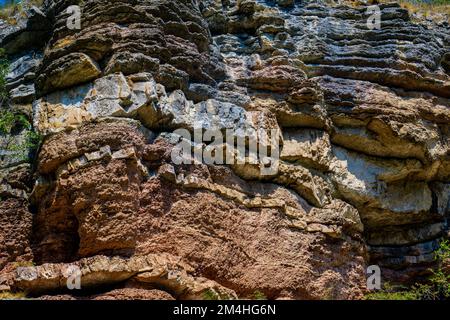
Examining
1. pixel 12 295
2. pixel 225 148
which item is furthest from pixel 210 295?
pixel 12 295

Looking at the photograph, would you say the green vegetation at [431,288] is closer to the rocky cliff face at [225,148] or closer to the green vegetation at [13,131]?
the rocky cliff face at [225,148]

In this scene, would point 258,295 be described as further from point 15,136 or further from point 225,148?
point 15,136

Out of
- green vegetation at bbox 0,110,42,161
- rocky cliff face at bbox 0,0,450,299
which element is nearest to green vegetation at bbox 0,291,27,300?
rocky cliff face at bbox 0,0,450,299

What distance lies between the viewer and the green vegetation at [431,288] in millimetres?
12359

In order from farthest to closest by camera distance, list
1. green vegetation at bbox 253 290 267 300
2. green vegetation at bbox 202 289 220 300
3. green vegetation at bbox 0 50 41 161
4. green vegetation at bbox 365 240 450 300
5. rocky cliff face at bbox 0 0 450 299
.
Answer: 1. green vegetation at bbox 0 50 41 161
2. green vegetation at bbox 365 240 450 300
3. green vegetation at bbox 253 290 267 300
4. rocky cliff face at bbox 0 0 450 299
5. green vegetation at bbox 202 289 220 300

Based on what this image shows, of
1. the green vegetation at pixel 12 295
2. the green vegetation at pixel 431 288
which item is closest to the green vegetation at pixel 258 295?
the green vegetation at pixel 431 288

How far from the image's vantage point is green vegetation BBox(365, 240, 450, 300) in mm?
12359

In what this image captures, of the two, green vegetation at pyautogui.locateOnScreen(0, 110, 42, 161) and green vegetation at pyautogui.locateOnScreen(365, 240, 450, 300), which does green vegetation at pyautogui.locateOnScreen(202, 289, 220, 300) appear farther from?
green vegetation at pyautogui.locateOnScreen(0, 110, 42, 161)

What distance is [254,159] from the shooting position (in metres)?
12.3

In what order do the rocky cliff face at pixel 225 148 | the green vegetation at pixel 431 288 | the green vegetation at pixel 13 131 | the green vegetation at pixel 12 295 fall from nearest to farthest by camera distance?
the green vegetation at pixel 12 295, the rocky cliff face at pixel 225 148, the green vegetation at pixel 431 288, the green vegetation at pixel 13 131

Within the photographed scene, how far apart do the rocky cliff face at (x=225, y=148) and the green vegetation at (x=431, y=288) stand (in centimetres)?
36

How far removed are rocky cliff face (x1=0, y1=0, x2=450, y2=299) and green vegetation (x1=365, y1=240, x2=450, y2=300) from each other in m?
0.36

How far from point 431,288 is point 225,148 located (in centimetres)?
569
